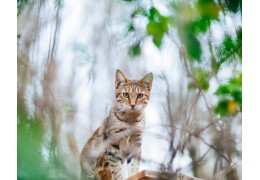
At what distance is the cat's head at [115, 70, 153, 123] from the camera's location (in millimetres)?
2061

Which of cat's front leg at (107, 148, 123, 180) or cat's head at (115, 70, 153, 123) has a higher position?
cat's head at (115, 70, 153, 123)

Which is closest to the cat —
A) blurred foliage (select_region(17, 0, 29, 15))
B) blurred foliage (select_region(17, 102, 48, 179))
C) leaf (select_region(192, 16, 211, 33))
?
blurred foliage (select_region(17, 102, 48, 179))

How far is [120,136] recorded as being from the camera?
6.79 feet

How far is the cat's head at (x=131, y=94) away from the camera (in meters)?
2.06

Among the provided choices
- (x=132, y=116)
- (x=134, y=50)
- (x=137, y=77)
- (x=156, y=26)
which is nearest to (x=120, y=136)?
(x=132, y=116)

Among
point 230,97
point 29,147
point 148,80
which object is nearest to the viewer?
point 29,147

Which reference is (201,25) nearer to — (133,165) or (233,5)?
Answer: (233,5)

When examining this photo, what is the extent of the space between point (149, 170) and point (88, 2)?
2.39ft

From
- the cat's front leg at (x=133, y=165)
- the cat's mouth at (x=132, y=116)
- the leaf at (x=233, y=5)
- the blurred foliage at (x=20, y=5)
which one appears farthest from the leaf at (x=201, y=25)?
the blurred foliage at (x=20, y=5)

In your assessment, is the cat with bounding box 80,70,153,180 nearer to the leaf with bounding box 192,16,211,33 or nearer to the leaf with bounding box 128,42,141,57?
the leaf with bounding box 128,42,141,57

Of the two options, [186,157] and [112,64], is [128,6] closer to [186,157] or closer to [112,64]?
[112,64]

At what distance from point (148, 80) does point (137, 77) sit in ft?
0.15
